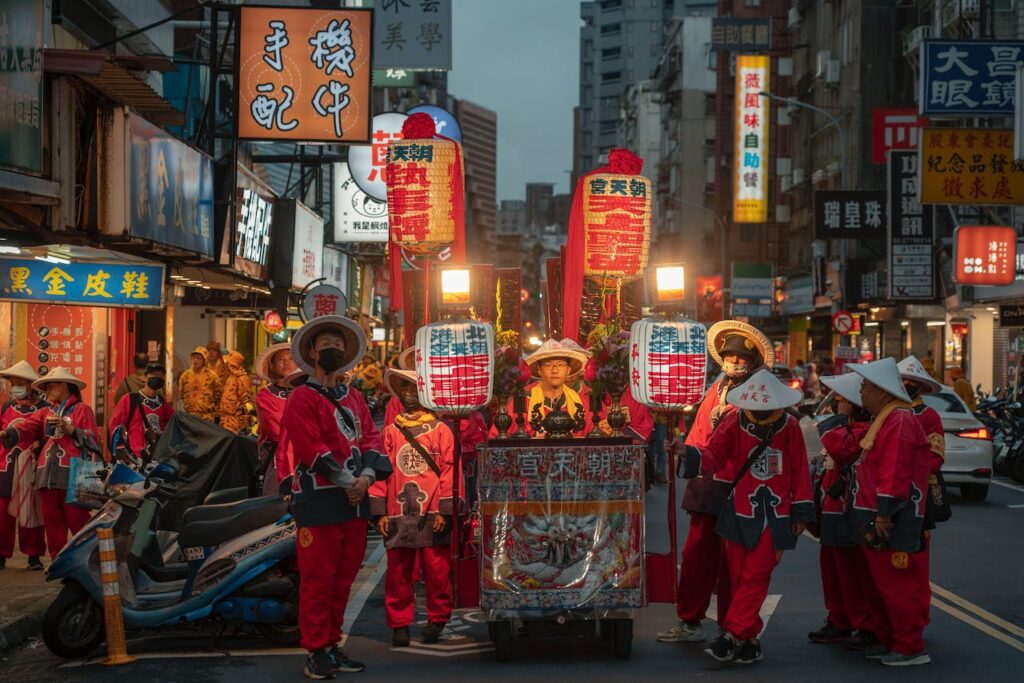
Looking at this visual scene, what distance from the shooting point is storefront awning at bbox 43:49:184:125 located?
37.4ft

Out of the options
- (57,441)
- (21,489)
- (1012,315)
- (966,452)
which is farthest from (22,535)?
(1012,315)

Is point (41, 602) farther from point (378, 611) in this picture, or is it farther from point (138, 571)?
point (378, 611)

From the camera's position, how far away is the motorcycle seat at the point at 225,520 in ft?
31.4

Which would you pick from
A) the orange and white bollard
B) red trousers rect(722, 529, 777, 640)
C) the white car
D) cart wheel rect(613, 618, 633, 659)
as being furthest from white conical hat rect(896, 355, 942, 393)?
the white car

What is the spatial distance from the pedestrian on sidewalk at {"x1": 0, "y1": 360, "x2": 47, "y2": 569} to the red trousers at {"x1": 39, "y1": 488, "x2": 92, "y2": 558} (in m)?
0.12

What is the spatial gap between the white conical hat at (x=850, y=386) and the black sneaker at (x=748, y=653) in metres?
1.74

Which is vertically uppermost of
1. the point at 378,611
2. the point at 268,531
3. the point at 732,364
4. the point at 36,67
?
the point at 36,67

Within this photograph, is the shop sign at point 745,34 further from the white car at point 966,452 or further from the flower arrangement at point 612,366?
the flower arrangement at point 612,366

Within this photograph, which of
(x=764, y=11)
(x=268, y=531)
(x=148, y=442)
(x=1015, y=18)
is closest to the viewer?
(x=268, y=531)

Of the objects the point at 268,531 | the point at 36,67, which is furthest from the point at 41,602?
the point at 36,67

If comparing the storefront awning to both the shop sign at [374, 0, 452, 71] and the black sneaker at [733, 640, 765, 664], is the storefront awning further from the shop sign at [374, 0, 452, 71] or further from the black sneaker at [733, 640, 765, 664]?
the shop sign at [374, 0, 452, 71]

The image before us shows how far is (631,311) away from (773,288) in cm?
5053

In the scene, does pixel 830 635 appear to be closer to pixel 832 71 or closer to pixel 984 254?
pixel 984 254

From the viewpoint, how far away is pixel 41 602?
10.8m
